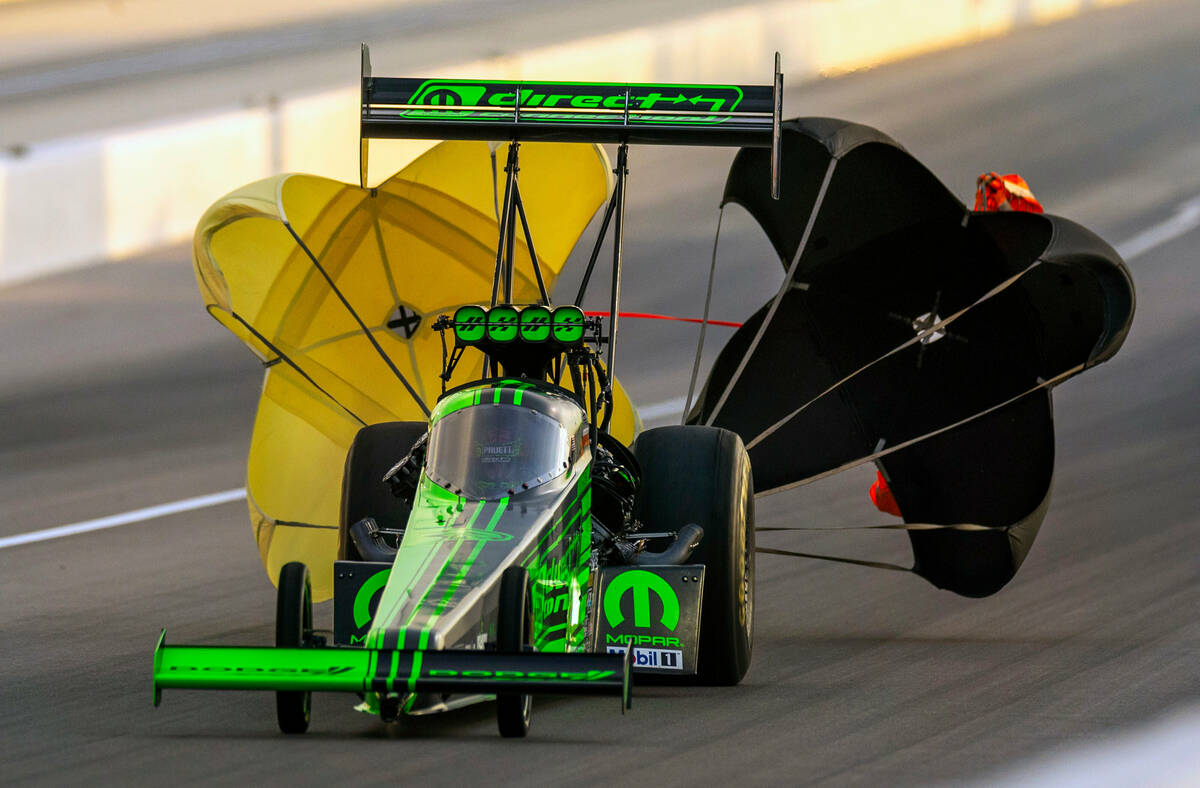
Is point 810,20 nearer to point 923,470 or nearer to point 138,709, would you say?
point 923,470

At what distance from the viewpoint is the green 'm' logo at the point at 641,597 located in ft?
27.2

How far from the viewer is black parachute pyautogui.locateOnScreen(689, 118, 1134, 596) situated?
417 inches

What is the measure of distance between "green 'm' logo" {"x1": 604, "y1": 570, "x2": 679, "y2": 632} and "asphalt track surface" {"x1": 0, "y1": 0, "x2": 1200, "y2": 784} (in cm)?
34

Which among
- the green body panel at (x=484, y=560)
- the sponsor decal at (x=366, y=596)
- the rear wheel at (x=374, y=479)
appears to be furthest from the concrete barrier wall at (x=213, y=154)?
the green body panel at (x=484, y=560)

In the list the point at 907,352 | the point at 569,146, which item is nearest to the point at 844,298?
the point at 907,352

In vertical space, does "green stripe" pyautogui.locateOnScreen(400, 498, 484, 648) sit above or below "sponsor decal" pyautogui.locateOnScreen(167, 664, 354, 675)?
above

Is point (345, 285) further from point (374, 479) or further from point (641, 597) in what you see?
point (641, 597)

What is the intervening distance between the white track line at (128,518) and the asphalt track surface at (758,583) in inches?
7.2

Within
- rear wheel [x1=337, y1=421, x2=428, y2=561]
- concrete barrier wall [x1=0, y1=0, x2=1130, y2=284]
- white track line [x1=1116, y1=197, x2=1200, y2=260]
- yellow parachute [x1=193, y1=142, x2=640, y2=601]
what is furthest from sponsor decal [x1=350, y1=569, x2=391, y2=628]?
white track line [x1=1116, y1=197, x2=1200, y2=260]

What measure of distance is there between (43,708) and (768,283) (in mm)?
14021

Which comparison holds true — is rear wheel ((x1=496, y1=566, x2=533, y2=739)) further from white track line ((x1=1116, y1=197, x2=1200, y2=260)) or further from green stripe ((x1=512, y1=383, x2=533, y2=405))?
white track line ((x1=1116, y1=197, x2=1200, y2=260))

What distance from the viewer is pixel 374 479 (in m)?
9.25

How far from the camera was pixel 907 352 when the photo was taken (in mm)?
11398

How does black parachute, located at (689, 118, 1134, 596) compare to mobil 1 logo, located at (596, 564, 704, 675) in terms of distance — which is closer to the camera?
mobil 1 logo, located at (596, 564, 704, 675)
